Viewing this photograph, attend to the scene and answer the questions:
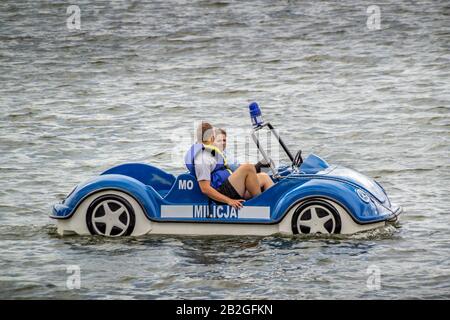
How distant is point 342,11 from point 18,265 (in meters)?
18.6

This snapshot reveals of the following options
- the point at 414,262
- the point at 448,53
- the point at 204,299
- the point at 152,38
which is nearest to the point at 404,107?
the point at 448,53

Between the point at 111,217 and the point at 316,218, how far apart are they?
2.28m

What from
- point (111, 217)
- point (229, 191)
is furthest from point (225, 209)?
point (111, 217)

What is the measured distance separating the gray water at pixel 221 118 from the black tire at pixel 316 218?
0.45 feet

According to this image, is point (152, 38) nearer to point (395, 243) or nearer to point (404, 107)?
point (404, 107)

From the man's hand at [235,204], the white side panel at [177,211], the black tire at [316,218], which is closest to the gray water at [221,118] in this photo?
the black tire at [316,218]

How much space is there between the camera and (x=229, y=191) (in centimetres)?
1340

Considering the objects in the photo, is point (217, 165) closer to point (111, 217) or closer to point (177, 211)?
point (177, 211)

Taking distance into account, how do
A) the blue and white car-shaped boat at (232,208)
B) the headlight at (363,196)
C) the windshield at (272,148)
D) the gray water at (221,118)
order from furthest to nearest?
the windshield at (272,148)
the headlight at (363,196)
the blue and white car-shaped boat at (232,208)
the gray water at (221,118)

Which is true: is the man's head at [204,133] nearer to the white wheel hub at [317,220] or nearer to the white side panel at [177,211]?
the white side panel at [177,211]

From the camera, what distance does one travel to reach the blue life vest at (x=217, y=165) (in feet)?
44.0

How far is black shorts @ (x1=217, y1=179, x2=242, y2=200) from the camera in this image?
13391mm

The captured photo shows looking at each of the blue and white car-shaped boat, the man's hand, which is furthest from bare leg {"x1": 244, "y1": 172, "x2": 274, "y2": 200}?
the man's hand

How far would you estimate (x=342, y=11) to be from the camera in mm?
30141
